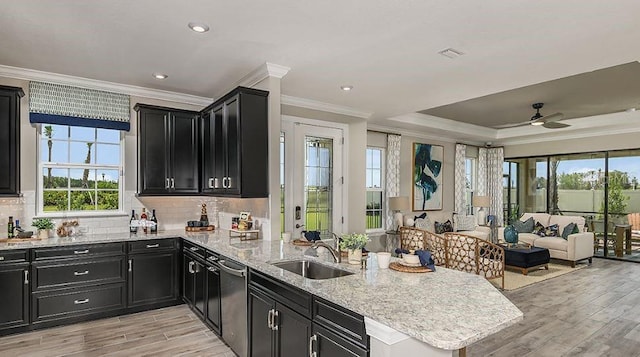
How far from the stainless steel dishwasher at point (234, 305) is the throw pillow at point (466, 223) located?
20.7ft

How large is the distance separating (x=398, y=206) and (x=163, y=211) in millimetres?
4163

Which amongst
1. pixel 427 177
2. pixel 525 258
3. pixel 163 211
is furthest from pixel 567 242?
pixel 163 211

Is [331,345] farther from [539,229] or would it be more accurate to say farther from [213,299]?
[539,229]

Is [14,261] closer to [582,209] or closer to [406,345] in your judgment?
[406,345]

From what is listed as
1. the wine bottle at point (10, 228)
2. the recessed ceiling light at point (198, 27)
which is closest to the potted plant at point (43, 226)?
the wine bottle at point (10, 228)

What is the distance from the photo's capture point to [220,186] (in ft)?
13.5

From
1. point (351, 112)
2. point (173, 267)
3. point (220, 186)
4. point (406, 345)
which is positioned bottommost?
point (173, 267)

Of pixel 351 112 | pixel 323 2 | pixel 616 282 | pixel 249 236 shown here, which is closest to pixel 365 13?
pixel 323 2

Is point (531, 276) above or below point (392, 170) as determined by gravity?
below

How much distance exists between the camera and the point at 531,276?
6.14 meters

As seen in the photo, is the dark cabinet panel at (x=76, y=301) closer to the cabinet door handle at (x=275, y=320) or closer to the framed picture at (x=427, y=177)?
the cabinet door handle at (x=275, y=320)

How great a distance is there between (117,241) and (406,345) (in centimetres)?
358

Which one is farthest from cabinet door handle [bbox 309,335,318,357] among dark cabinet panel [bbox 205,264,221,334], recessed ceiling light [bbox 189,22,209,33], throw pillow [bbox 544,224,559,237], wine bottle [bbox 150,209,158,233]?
throw pillow [bbox 544,224,559,237]

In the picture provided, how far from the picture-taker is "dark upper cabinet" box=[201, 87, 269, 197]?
3.68 metres
